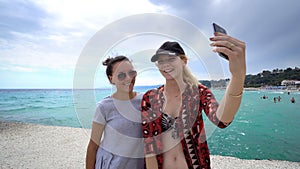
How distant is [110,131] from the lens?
160cm

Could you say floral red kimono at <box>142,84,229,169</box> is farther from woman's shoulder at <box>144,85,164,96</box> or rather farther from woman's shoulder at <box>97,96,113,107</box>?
woman's shoulder at <box>97,96,113,107</box>

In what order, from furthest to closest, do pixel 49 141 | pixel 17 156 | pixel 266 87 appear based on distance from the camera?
pixel 266 87
pixel 49 141
pixel 17 156

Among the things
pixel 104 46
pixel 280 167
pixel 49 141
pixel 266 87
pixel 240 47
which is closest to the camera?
pixel 240 47

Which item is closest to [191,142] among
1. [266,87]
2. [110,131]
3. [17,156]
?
[110,131]

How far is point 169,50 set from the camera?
132 centimetres

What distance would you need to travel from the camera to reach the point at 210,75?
129 centimetres

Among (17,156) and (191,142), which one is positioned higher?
(191,142)

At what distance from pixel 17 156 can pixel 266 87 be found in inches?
4223

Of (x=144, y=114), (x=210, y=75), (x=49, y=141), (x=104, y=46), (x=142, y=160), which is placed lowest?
(x=49, y=141)

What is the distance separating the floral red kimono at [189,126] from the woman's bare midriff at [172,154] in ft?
0.11

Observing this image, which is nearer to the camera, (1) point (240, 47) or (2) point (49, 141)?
(1) point (240, 47)

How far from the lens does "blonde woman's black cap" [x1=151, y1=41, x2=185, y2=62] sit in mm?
1310

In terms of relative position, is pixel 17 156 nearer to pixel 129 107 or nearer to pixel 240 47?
pixel 129 107

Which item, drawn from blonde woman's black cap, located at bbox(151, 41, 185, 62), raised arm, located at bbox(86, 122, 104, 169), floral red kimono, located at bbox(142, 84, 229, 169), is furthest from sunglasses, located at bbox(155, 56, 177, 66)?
raised arm, located at bbox(86, 122, 104, 169)
